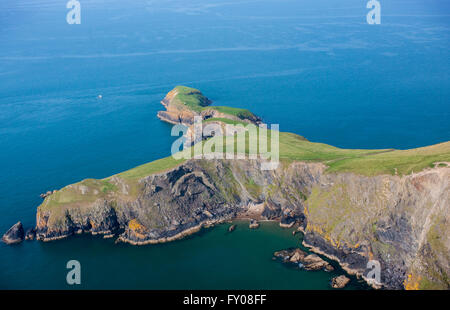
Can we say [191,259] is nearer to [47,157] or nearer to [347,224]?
[347,224]

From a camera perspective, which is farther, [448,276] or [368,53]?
[368,53]

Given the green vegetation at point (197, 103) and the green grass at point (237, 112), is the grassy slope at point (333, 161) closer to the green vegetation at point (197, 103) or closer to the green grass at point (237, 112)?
the green grass at point (237, 112)

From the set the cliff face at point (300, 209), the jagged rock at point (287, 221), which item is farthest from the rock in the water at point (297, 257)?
the jagged rock at point (287, 221)

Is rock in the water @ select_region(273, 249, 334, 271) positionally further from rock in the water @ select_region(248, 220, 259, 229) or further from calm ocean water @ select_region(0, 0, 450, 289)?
rock in the water @ select_region(248, 220, 259, 229)

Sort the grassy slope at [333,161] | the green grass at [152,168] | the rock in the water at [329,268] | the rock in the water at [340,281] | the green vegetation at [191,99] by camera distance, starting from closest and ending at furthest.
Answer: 1. the rock in the water at [340,281]
2. the rock in the water at [329,268]
3. the grassy slope at [333,161]
4. the green grass at [152,168]
5. the green vegetation at [191,99]

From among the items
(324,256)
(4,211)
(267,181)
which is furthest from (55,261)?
(324,256)

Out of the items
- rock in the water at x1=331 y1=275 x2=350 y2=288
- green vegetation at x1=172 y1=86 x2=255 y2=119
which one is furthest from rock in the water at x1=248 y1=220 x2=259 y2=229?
green vegetation at x1=172 y1=86 x2=255 y2=119
